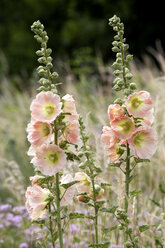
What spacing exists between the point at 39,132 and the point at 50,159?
10 centimetres

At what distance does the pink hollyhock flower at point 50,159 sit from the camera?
1.42 m

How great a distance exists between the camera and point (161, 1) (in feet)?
51.4

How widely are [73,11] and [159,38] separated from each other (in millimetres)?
3850

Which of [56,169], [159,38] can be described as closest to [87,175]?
[56,169]

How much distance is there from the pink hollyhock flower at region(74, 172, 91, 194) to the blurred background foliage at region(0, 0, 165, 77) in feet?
40.4

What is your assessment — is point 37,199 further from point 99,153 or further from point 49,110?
point 99,153

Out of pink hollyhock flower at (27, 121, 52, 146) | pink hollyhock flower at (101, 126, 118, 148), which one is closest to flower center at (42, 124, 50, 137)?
pink hollyhock flower at (27, 121, 52, 146)

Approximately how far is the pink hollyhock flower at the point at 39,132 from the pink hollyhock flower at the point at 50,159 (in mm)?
31

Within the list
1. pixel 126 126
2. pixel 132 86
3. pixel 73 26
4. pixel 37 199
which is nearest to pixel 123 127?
pixel 126 126

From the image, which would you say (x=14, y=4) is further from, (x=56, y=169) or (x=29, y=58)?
(x=56, y=169)

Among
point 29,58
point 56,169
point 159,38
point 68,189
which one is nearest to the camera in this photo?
point 56,169

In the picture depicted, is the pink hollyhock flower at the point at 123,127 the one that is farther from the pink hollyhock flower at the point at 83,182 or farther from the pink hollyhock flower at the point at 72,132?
the pink hollyhock flower at the point at 83,182

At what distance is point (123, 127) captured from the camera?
144 centimetres

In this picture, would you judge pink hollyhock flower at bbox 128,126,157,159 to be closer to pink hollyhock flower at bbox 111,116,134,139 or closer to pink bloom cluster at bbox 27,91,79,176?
pink hollyhock flower at bbox 111,116,134,139
